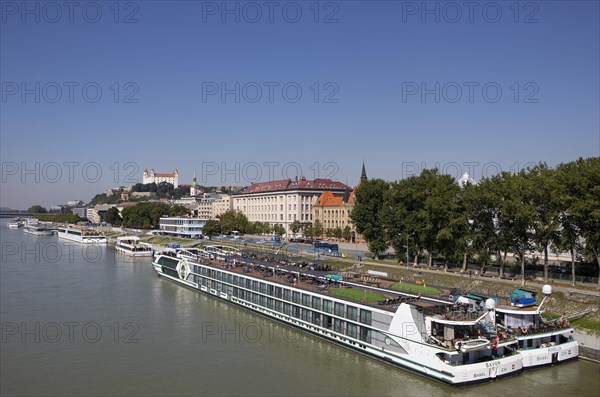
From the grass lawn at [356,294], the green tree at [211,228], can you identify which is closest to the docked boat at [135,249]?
the green tree at [211,228]

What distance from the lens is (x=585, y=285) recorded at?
1609 inches

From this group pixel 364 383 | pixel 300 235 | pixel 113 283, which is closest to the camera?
pixel 364 383

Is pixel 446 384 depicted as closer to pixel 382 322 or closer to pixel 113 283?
pixel 382 322

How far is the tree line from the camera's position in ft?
130

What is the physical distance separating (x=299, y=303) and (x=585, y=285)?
24.2 meters

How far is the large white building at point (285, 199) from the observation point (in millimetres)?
116875

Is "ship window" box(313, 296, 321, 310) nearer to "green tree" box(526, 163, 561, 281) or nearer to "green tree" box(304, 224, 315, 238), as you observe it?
"green tree" box(526, 163, 561, 281)

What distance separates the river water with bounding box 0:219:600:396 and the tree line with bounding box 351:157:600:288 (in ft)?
46.7

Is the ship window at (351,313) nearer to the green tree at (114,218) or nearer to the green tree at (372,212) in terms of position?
the green tree at (372,212)

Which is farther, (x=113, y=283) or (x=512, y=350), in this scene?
(x=113, y=283)

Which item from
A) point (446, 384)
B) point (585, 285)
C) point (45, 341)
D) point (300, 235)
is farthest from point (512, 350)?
point (300, 235)

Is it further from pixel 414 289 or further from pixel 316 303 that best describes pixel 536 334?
pixel 316 303

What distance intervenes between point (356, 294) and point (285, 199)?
87.1m

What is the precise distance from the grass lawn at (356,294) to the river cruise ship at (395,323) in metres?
0.13
